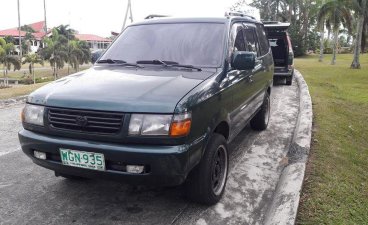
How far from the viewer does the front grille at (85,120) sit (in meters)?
2.94

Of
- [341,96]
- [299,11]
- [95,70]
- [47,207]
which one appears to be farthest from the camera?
[299,11]

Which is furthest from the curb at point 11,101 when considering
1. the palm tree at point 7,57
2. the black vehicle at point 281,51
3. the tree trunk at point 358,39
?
the palm tree at point 7,57

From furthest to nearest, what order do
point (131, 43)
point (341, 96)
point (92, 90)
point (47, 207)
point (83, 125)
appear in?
1. point (341, 96)
2. point (131, 43)
3. point (47, 207)
4. point (92, 90)
5. point (83, 125)

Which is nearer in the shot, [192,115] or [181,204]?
[192,115]

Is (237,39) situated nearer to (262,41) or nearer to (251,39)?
(251,39)

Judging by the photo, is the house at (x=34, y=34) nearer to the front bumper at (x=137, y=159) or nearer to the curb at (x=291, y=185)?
the curb at (x=291, y=185)

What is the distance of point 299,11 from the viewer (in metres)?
57.1

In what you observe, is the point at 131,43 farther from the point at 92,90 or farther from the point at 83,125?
the point at 83,125

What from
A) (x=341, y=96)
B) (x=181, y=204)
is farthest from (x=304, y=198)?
(x=341, y=96)

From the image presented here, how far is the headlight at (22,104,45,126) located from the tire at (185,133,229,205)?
1.45 m

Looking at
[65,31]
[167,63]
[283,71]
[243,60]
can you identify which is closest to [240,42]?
[243,60]

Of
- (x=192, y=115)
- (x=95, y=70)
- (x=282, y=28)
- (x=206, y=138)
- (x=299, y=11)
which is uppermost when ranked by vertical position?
(x=299, y=11)

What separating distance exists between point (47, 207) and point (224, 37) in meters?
2.59

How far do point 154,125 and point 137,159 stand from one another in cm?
30
